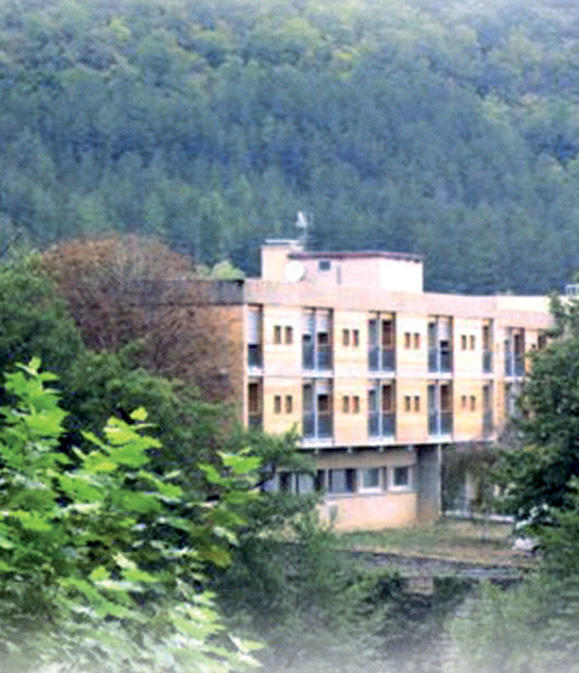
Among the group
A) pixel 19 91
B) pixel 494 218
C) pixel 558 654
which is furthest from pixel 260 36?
pixel 558 654

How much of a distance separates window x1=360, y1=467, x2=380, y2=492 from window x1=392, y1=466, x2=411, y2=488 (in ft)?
1.68

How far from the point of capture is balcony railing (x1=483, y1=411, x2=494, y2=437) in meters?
38.6

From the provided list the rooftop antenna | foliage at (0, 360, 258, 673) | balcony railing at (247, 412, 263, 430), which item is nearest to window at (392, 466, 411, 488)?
balcony railing at (247, 412, 263, 430)

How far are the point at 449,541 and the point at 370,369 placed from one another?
3788mm

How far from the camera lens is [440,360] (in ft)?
124

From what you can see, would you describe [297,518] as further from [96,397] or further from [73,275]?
[73,275]

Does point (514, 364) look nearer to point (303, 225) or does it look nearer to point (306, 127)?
point (303, 225)

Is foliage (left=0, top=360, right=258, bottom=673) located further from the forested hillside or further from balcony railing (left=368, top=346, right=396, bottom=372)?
the forested hillside

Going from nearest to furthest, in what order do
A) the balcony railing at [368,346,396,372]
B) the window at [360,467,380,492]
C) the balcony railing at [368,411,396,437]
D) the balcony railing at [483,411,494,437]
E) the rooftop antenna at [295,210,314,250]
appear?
the window at [360,467,380,492]
the balcony railing at [368,411,396,437]
the balcony railing at [368,346,396,372]
the balcony railing at [483,411,494,437]
the rooftop antenna at [295,210,314,250]

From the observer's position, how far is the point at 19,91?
89.5 meters

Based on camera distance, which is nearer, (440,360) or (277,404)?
(277,404)

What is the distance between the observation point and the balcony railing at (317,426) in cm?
3394

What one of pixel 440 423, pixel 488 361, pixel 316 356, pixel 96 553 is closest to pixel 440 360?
pixel 440 423

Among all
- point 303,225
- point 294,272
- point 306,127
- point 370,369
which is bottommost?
point 370,369
